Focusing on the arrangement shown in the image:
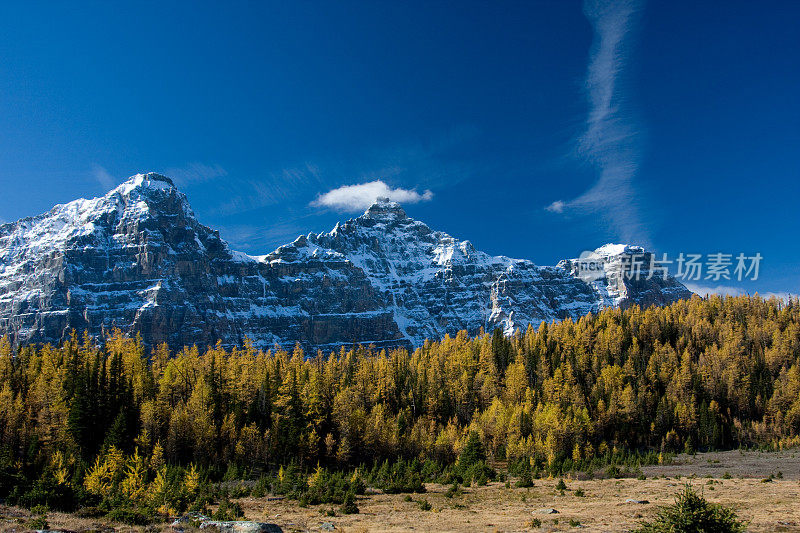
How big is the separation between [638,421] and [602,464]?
33971mm

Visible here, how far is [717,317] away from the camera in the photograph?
474ft

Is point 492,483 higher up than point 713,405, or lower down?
lower down

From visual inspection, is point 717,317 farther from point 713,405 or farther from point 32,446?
point 32,446

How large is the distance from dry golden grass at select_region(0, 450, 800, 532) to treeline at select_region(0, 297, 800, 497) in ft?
67.1

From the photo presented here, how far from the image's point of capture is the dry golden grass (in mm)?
27763

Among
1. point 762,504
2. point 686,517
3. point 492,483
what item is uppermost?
point 686,517

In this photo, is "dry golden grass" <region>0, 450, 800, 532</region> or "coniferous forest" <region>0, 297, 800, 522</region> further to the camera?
"coniferous forest" <region>0, 297, 800, 522</region>

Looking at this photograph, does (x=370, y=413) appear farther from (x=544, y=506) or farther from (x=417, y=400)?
(x=544, y=506)

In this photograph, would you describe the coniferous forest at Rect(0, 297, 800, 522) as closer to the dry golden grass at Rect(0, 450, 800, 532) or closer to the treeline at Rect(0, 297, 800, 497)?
the treeline at Rect(0, 297, 800, 497)

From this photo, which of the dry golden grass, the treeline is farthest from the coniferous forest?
the dry golden grass

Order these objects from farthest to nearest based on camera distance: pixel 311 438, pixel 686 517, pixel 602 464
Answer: pixel 311 438 → pixel 602 464 → pixel 686 517

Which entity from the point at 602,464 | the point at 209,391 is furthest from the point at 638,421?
the point at 209,391

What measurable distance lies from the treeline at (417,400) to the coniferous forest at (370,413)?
360 mm

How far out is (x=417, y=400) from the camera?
103 m
